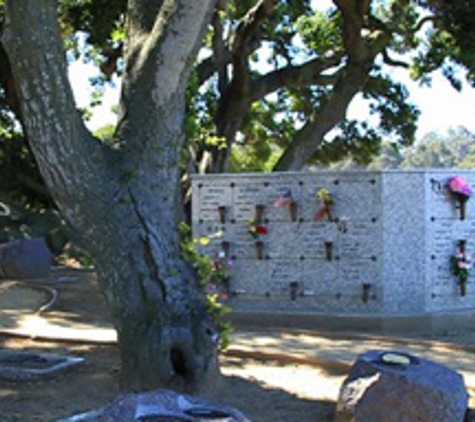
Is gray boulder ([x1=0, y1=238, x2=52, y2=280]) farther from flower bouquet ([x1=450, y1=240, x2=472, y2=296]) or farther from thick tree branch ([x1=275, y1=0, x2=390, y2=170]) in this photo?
flower bouquet ([x1=450, y1=240, x2=472, y2=296])

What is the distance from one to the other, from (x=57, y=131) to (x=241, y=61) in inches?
411

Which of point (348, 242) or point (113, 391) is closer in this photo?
point (113, 391)

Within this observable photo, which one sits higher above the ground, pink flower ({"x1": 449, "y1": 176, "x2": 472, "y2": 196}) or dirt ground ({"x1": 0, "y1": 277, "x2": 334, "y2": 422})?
pink flower ({"x1": 449, "y1": 176, "x2": 472, "y2": 196})

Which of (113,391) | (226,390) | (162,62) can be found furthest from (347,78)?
(113,391)

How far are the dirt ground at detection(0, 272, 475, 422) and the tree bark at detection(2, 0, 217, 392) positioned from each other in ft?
1.29

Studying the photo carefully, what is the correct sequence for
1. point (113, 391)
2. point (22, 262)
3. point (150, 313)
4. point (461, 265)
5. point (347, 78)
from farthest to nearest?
point (347, 78)
point (22, 262)
point (461, 265)
point (113, 391)
point (150, 313)

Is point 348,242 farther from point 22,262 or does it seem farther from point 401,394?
point 22,262

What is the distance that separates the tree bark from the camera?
22.3ft

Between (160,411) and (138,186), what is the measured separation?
3.20m

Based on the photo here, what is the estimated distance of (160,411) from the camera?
4199 mm

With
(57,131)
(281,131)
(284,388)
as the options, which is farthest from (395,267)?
(281,131)

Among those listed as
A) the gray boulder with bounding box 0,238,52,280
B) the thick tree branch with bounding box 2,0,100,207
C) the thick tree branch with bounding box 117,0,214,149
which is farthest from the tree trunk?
the gray boulder with bounding box 0,238,52,280

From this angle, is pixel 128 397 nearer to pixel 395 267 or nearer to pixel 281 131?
pixel 395 267

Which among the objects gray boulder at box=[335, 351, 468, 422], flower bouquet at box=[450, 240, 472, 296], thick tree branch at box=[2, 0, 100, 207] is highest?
thick tree branch at box=[2, 0, 100, 207]
